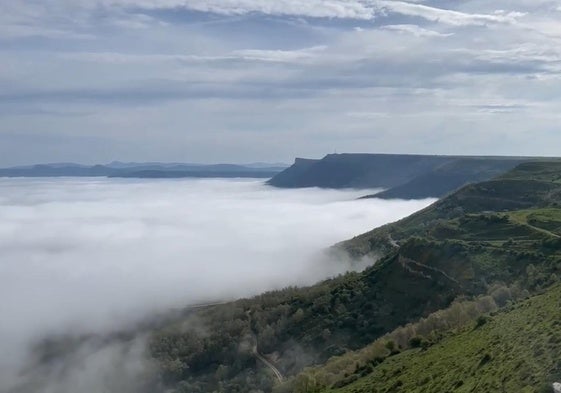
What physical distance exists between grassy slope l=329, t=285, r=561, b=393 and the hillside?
5498 mm

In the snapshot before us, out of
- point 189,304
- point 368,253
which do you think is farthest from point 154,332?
point 368,253

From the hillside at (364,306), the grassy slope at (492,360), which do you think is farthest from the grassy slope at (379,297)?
the grassy slope at (492,360)

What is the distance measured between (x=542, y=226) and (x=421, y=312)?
78.1ft

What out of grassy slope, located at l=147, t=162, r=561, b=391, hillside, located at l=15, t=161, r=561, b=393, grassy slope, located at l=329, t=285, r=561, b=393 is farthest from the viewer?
grassy slope, located at l=147, t=162, r=561, b=391

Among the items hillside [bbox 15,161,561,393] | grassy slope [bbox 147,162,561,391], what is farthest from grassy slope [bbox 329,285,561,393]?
grassy slope [bbox 147,162,561,391]

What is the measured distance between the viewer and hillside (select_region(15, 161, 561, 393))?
63844mm

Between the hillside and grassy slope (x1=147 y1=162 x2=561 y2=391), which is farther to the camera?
grassy slope (x1=147 y1=162 x2=561 y2=391)

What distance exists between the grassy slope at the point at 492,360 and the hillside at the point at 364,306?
5498 millimetres

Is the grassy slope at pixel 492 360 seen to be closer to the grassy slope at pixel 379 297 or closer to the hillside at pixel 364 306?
the hillside at pixel 364 306

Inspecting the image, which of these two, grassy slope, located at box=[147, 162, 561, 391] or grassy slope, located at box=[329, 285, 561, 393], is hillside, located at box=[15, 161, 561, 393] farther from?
grassy slope, located at box=[329, 285, 561, 393]

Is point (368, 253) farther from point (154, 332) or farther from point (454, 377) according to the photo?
point (454, 377)

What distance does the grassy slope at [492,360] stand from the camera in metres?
26.8

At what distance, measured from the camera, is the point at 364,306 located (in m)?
72.9

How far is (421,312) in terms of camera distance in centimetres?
6606
